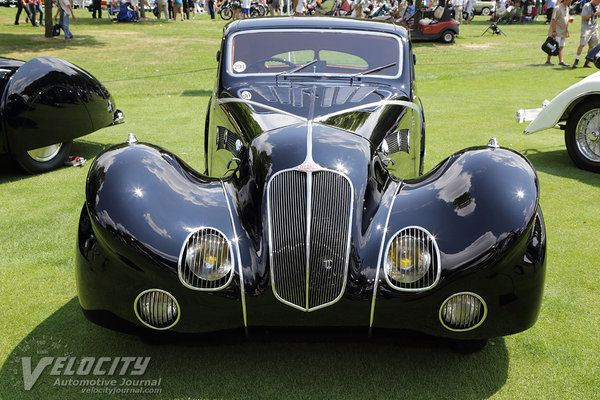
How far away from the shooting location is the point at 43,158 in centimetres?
636

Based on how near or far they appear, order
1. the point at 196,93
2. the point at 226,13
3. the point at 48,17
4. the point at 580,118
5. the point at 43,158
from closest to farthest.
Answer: the point at 580,118 < the point at 43,158 < the point at 196,93 < the point at 48,17 < the point at 226,13

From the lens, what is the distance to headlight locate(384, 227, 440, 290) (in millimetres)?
2576

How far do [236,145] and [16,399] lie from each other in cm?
189

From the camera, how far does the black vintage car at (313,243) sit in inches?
102

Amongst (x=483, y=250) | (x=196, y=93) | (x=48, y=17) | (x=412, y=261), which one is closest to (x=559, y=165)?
(x=483, y=250)

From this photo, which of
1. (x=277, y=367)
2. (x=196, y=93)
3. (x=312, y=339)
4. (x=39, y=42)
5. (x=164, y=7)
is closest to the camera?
(x=312, y=339)

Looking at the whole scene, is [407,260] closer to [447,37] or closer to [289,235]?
[289,235]

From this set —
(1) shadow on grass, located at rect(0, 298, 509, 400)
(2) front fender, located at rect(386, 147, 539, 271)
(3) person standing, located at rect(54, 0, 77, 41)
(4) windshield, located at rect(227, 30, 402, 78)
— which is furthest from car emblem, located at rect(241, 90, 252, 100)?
(3) person standing, located at rect(54, 0, 77, 41)

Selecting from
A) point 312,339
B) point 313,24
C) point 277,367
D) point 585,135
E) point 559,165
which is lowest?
point 277,367

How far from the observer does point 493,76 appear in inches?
579

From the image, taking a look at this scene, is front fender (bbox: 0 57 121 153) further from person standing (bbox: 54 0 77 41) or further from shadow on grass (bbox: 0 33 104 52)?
person standing (bbox: 54 0 77 41)

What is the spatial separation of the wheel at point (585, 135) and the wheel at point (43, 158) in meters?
5.70

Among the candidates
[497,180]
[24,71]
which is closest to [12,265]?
[24,71]

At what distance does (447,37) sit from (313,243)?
69.8 feet
